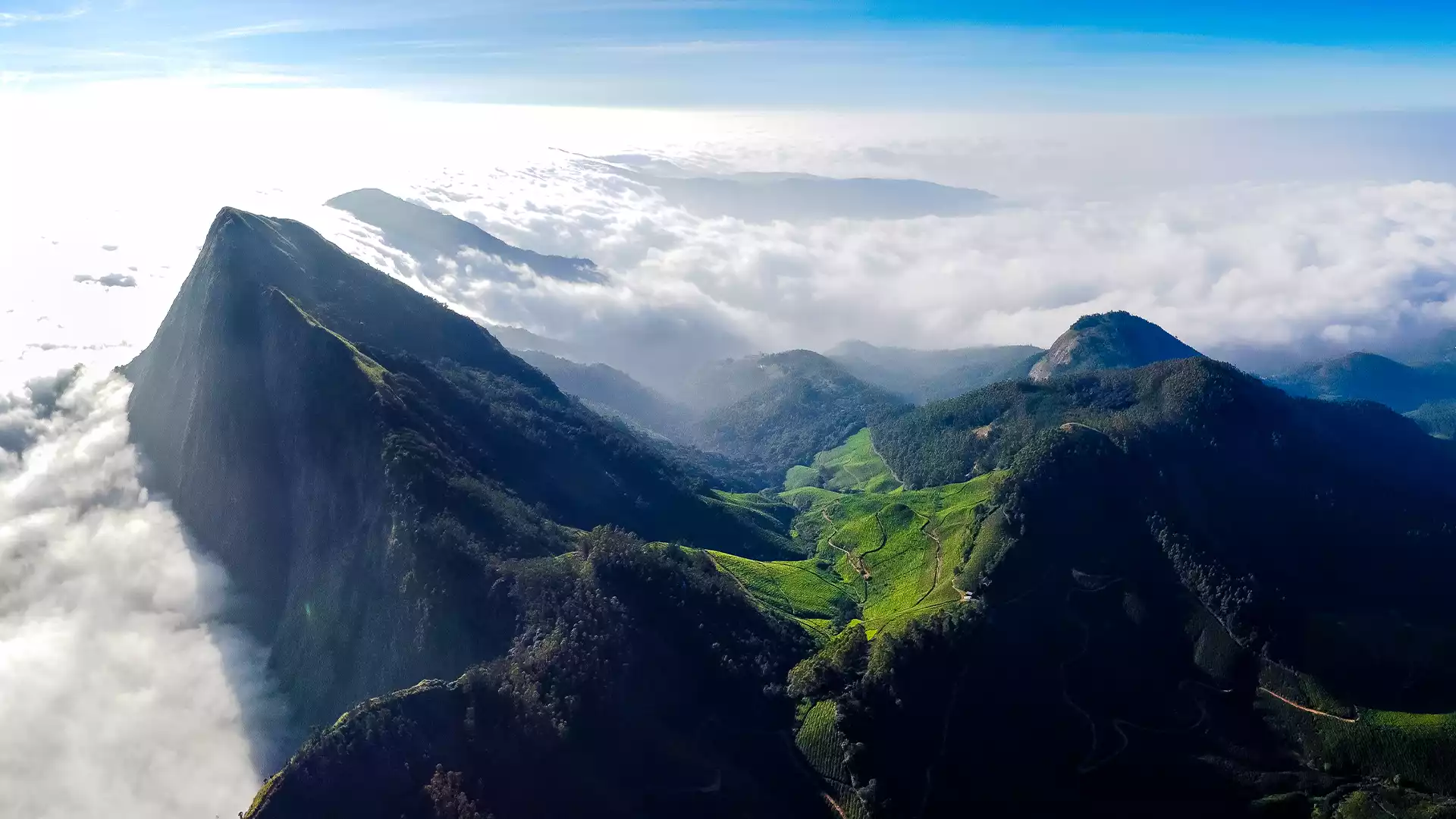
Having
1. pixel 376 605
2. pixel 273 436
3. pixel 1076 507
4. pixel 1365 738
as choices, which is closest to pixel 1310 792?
pixel 1365 738

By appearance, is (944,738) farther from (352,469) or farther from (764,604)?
(352,469)

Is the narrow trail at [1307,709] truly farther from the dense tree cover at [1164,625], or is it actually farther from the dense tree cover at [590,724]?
the dense tree cover at [590,724]

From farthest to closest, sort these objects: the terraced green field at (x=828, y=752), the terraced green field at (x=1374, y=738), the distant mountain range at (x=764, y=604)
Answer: the terraced green field at (x=1374, y=738) < the terraced green field at (x=828, y=752) < the distant mountain range at (x=764, y=604)

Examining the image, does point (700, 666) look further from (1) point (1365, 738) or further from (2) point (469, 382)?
(2) point (469, 382)

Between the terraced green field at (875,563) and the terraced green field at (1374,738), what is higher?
the terraced green field at (1374,738)

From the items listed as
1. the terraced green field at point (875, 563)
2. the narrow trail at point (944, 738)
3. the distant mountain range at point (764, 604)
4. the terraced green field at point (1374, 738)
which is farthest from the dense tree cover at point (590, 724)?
the terraced green field at point (1374, 738)

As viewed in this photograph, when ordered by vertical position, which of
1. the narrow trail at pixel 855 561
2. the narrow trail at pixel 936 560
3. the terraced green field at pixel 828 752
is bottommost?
the narrow trail at pixel 855 561

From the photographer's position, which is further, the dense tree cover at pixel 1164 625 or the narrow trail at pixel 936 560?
the narrow trail at pixel 936 560

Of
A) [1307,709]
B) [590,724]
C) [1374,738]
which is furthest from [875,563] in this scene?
[590,724]
